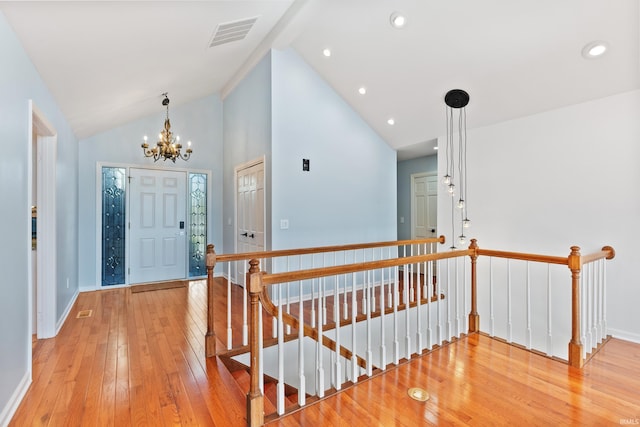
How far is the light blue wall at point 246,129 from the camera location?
428 cm

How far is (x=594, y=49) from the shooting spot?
2.75m

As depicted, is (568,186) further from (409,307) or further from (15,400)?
(15,400)

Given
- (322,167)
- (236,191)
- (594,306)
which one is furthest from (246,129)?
(594,306)

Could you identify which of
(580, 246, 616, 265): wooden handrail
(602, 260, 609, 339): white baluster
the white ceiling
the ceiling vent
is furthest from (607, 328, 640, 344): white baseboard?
the ceiling vent

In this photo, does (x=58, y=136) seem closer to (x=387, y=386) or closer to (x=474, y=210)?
(x=387, y=386)

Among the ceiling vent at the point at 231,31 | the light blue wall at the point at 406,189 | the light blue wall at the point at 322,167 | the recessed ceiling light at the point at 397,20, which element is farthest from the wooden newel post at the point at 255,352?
the light blue wall at the point at 406,189

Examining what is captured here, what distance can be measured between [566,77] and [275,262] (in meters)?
3.91

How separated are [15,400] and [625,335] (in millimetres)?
5195

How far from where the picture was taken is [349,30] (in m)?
3.73

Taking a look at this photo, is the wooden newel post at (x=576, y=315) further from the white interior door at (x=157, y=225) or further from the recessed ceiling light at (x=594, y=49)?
the white interior door at (x=157, y=225)

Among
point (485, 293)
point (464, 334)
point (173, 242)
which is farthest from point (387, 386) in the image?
point (173, 242)

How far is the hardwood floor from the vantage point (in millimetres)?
1835

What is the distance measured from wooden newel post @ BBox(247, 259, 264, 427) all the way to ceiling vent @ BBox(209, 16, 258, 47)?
2625mm

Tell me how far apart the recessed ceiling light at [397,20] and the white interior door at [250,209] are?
2.42 m
